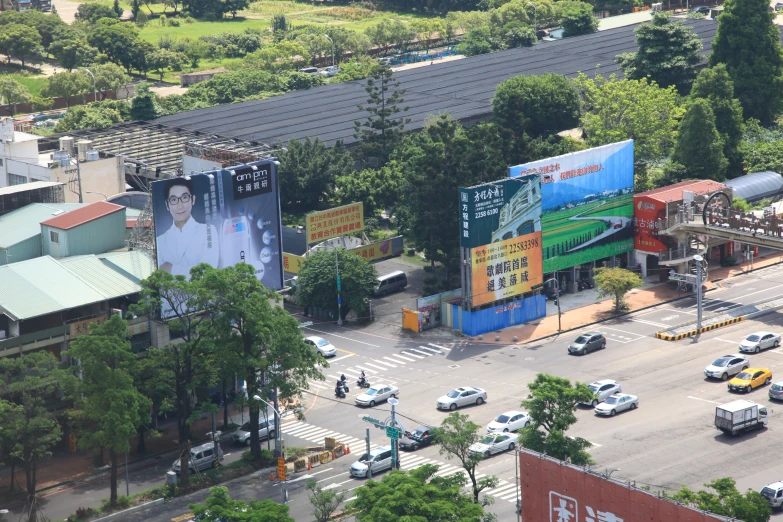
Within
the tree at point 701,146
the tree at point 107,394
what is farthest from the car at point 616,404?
the tree at point 701,146

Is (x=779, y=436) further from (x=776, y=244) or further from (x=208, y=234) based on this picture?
(x=208, y=234)

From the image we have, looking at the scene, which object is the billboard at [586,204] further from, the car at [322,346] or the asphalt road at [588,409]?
the car at [322,346]

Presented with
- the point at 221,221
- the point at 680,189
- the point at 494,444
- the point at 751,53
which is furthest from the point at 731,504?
the point at 751,53

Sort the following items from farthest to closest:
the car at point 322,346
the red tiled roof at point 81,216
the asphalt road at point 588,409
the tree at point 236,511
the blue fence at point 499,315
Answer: the blue fence at point 499,315
the car at point 322,346
the red tiled roof at point 81,216
the asphalt road at point 588,409
the tree at point 236,511

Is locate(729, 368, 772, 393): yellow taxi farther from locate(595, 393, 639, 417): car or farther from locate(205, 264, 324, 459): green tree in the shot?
locate(205, 264, 324, 459): green tree

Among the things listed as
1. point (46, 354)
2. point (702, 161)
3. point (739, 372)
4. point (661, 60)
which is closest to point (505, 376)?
point (739, 372)

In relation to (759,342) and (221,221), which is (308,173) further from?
(759,342)
